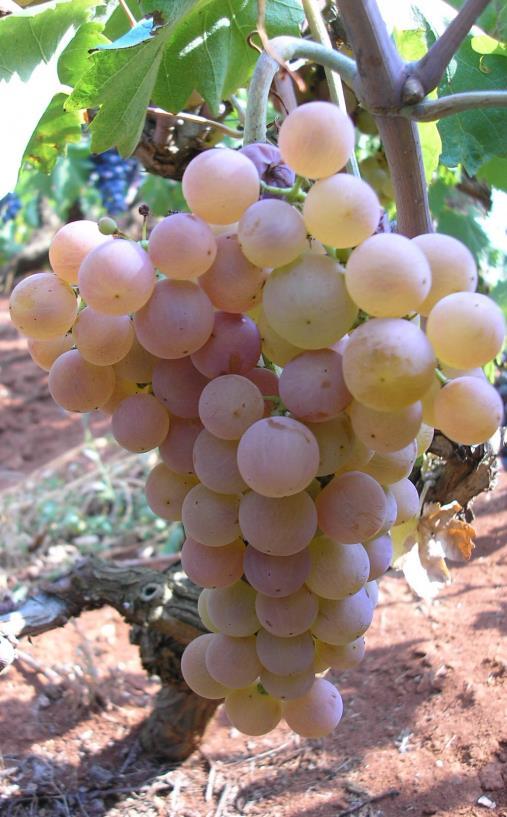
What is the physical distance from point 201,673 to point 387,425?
0.35 metres

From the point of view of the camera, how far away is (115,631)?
1927 mm

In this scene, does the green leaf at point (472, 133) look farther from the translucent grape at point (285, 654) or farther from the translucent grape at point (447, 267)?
the translucent grape at point (285, 654)

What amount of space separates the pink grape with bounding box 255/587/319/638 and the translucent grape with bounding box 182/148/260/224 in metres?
0.31

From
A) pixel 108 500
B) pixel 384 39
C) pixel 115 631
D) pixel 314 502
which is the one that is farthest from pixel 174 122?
pixel 108 500

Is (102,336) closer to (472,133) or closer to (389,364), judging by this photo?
(389,364)

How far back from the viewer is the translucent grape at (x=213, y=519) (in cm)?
63

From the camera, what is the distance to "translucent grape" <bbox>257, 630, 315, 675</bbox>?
661 mm

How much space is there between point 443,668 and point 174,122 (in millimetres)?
993

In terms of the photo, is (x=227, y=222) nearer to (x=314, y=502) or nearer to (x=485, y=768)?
(x=314, y=502)

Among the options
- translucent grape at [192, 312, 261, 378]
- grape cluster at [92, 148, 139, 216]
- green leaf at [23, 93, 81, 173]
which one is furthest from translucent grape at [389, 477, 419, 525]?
grape cluster at [92, 148, 139, 216]

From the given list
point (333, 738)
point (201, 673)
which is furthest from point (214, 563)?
point (333, 738)

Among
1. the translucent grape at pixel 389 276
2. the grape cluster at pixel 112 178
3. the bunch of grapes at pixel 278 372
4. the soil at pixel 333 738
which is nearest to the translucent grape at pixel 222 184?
the bunch of grapes at pixel 278 372

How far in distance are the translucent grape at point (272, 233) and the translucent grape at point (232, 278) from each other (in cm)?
2

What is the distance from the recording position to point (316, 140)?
0.52 m
